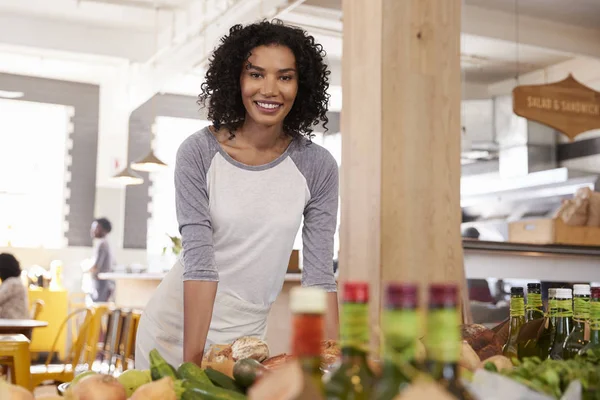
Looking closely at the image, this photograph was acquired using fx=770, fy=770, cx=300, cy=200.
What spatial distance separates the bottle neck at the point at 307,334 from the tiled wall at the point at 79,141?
34.9 ft

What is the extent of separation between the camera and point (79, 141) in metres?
11.0

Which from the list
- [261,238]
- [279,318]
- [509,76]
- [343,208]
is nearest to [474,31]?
[509,76]

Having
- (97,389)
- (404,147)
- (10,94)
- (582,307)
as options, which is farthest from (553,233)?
(10,94)

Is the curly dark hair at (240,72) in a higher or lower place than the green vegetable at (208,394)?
higher

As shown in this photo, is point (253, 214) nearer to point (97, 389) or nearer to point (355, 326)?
point (97, 389)

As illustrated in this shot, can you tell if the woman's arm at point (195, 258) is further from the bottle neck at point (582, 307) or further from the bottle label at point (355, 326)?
the bottle label at point (355, 326)

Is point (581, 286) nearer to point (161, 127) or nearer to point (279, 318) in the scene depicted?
point (279, 318)

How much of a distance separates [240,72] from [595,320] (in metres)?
0.99

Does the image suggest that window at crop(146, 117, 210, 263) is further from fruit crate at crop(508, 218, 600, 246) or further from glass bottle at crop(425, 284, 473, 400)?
glass bottle at crop(425, 284, 473, 400)

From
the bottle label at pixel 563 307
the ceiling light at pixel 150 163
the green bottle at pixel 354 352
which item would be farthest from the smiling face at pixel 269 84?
the ceiling light at pixel 150 163

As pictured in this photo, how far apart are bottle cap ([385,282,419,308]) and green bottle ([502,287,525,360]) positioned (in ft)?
2.65

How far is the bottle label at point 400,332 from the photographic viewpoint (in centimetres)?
66

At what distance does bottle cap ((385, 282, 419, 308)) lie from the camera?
660mm

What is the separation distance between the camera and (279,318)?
16.9 ft
